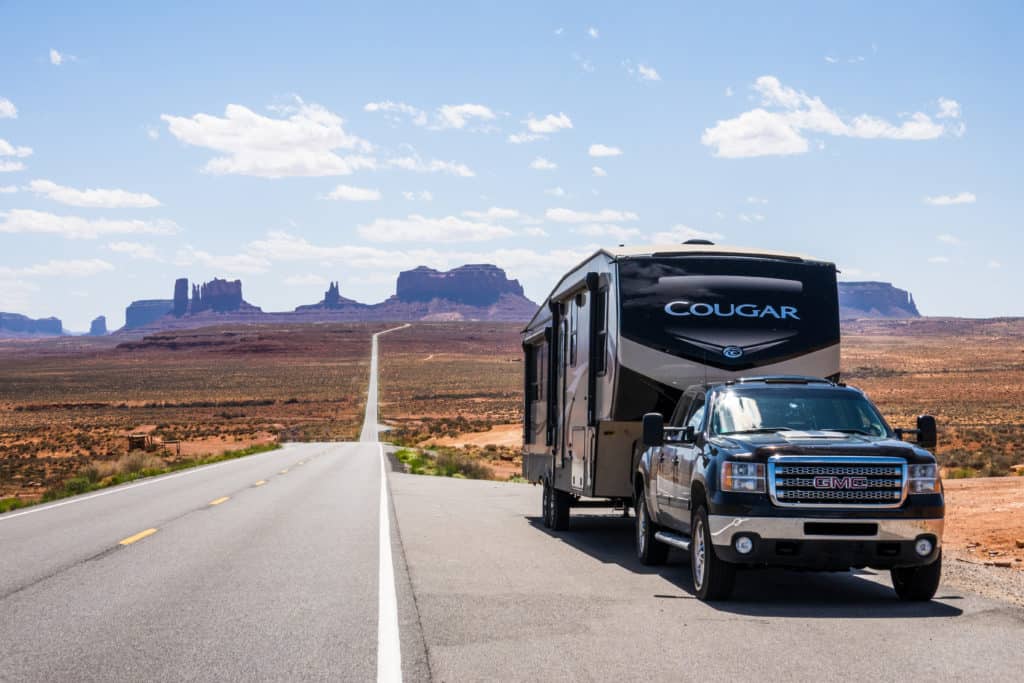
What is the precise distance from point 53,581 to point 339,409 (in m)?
97.3

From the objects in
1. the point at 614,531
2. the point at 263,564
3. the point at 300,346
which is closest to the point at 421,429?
the point at 614,531

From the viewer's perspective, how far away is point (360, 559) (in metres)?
12.8

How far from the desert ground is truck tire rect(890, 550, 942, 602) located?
130 inches

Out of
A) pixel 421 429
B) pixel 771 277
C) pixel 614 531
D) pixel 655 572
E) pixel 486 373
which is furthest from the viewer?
pixel 486 373

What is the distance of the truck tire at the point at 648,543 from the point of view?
12.6 metres

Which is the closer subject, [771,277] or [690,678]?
[690,678]

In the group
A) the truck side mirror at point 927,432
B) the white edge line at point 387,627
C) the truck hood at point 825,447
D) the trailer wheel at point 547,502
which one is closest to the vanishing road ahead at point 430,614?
the white edge line at point 387,627

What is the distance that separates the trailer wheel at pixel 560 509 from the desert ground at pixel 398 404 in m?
5.35

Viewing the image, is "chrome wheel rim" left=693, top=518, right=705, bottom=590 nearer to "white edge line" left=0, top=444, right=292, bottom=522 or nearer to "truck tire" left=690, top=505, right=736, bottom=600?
"truck tire" left=690, top=505, right=736, bottom=600

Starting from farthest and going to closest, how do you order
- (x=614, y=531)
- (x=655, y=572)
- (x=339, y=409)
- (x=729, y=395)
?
1. (x=339, y=409)
2. (x=614, y=531)
3. (x=655, y=572)
4. (x=729, y=395)

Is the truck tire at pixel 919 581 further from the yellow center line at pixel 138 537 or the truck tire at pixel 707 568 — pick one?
the yellow center line at pixel 138 537

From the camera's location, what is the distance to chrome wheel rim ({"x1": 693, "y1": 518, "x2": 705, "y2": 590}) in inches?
409

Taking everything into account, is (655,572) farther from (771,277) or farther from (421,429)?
(421,429)

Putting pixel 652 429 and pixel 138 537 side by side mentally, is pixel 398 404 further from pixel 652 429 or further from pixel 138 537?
pixel 652 429
